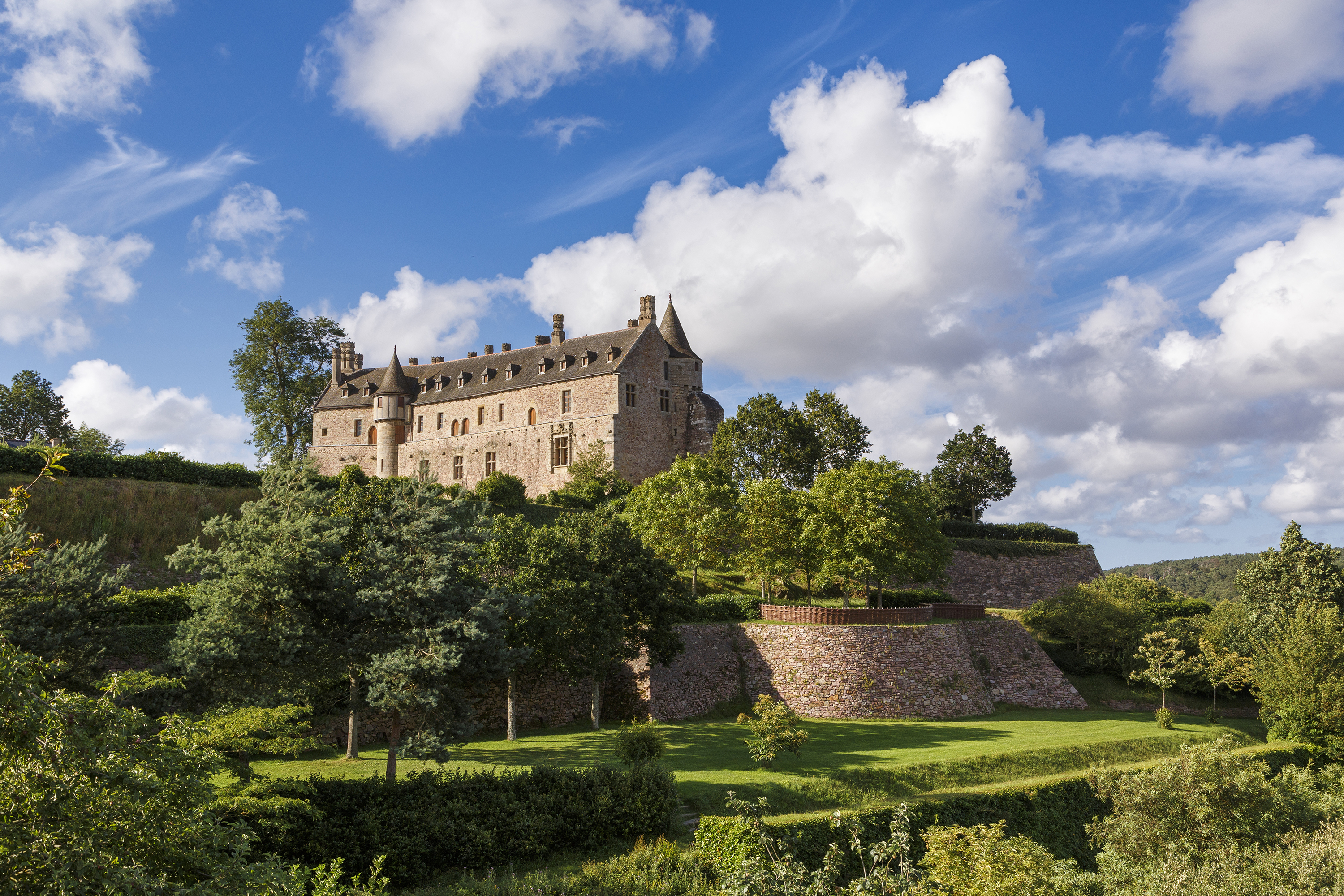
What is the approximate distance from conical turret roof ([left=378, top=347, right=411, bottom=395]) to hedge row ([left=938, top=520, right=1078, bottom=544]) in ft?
148

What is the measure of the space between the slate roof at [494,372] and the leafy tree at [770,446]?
32.9ft

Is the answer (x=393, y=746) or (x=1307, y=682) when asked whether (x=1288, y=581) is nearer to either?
(x=1307, y=682)

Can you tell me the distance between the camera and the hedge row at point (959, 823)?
845 inches

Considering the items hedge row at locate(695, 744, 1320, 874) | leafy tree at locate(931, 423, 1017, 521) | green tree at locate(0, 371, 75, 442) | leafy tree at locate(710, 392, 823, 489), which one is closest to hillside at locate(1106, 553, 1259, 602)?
leafy tree at locate(931, 423, 1017, 521)

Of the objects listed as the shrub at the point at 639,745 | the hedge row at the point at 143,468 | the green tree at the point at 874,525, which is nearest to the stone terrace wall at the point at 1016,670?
the green tree at the point at 874,525

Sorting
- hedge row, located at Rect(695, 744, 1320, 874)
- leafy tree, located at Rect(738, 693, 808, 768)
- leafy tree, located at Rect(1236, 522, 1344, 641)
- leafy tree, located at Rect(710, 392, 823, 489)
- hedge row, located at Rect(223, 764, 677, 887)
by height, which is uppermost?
leafy tree, located at Rect(710, 392, 823, 489)

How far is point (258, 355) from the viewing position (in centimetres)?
6216

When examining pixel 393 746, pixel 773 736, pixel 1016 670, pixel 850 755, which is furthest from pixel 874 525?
pixel 393 746

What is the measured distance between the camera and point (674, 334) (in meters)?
66.2

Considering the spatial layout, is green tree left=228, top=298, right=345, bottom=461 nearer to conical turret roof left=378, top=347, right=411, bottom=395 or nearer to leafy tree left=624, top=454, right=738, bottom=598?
conical turret roof left=378, top=347, right=411, bottom=395

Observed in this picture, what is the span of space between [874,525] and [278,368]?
46414 mm

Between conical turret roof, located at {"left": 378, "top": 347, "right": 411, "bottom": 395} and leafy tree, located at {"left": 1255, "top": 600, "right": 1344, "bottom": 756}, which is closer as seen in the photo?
leafy tree, located at {"left": 1255, "top": 600, "right": 1344, "bottom": 756}

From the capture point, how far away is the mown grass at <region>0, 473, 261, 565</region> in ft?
107

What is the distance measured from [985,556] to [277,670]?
48.3 meters
